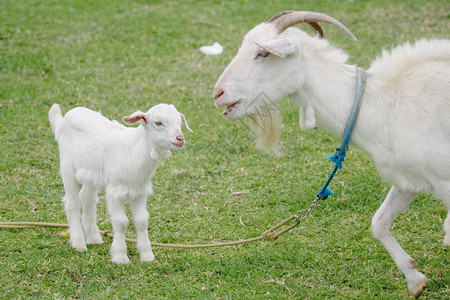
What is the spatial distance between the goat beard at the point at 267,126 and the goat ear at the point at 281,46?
0.46 metres

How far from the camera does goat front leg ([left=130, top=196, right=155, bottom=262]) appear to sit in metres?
4.48

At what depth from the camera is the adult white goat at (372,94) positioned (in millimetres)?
3768

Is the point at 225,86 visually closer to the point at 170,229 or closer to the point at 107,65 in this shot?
the point at 170,229

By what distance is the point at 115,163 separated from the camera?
4.43 meters

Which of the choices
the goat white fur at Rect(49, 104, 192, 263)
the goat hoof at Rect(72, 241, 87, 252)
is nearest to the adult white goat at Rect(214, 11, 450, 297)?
the goat white fur at Rect(49, 104, 192, 263)

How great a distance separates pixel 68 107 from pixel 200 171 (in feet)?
8.24

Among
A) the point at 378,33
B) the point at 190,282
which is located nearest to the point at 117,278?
the point at 190,282

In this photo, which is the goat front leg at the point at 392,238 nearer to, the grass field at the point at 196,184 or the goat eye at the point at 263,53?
the grass field at the point at 196,184

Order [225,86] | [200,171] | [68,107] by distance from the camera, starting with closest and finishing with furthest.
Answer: [225,86], [200,171], [68,107]

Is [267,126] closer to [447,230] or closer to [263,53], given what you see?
[263,53]

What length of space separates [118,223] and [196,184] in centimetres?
168

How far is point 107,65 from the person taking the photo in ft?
30.5

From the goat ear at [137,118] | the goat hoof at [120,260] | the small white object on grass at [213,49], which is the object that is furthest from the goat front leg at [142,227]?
the small white object on grass at [213,49]

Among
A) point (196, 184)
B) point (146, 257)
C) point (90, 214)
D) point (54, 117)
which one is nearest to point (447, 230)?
point (146, 257)
